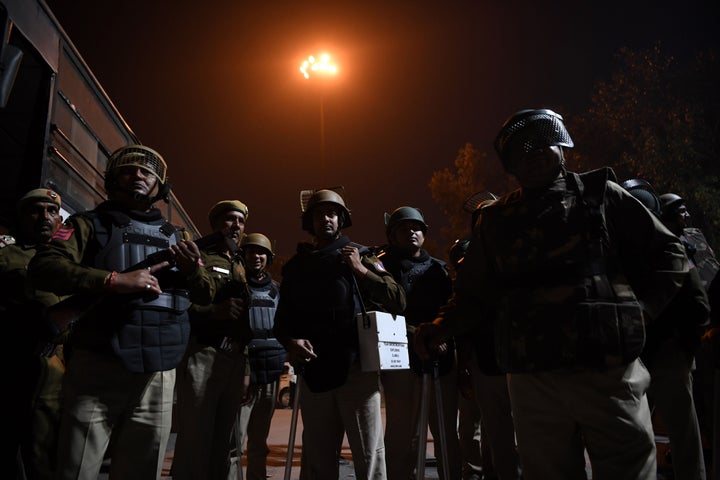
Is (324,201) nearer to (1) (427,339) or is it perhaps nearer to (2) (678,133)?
(1) (427,339)

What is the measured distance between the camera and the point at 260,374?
503 centimetres

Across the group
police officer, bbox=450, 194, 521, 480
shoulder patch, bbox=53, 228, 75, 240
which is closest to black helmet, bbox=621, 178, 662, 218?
police officer, bbox=450, 194, 521, 480

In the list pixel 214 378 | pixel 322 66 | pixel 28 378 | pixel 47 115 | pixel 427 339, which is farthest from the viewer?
pixel 322 66

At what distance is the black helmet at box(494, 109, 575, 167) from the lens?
8.28ft

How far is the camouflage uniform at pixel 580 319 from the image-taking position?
6.98 feet

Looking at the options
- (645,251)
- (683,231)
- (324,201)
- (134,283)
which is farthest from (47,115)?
(683,231)

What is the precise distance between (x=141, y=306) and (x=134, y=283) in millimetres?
218

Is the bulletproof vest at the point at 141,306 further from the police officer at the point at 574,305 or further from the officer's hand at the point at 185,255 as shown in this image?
the police officer at the point at 574,305

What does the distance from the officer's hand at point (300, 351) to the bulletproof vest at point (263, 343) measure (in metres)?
1.29

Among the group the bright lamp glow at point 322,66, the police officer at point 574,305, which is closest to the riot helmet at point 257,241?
the police officer at point 574,305

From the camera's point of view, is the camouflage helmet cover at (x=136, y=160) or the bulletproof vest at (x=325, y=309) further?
the bulletproof vest at (x=325, y=309)

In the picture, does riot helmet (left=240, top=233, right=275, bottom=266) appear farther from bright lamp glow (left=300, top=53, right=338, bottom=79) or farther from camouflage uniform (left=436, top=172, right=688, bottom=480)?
bright lamp glow (left=300, top=53, right=338, bottom=79)

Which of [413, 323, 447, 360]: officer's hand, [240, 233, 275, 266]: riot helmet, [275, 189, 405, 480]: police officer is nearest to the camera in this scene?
[413, 323, 447, 360]: officer's hand

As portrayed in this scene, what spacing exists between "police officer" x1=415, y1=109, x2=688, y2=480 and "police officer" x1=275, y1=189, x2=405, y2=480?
1359mm
